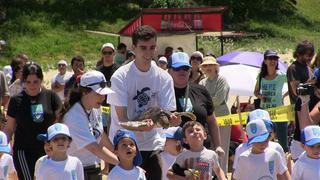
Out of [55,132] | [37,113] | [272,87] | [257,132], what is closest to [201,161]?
[257,132]

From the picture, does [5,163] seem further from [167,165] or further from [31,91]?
[167,165]

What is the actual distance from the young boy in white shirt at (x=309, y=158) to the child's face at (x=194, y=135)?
2.93 ft

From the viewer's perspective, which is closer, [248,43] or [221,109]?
[221,109]

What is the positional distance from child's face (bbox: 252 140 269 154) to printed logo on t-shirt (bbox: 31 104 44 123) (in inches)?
77.3

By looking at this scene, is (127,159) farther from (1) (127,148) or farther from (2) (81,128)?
(2) (81,128)

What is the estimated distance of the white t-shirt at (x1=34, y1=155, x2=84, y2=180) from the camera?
20.1 ft

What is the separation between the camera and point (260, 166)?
21.5ft

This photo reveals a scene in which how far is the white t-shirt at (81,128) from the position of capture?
5.94m

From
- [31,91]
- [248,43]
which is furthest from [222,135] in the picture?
[248,43]

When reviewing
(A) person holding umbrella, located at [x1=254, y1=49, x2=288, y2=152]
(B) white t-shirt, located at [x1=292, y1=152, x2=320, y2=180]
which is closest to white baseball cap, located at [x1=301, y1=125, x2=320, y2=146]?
(B) white t-shirt, located at [x1=292, y1=152, x2=320, y2=180]

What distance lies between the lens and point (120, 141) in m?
6.04

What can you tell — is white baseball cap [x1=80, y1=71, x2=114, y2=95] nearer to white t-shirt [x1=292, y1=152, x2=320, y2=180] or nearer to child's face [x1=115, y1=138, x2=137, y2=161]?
child's face [x1=115, y1=138, x2=137, y2=161]

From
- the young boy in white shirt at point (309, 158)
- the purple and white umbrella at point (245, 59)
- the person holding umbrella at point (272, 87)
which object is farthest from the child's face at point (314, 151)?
the purple and white umbrella at point (245, 59)

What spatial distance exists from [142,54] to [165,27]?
568 inches
